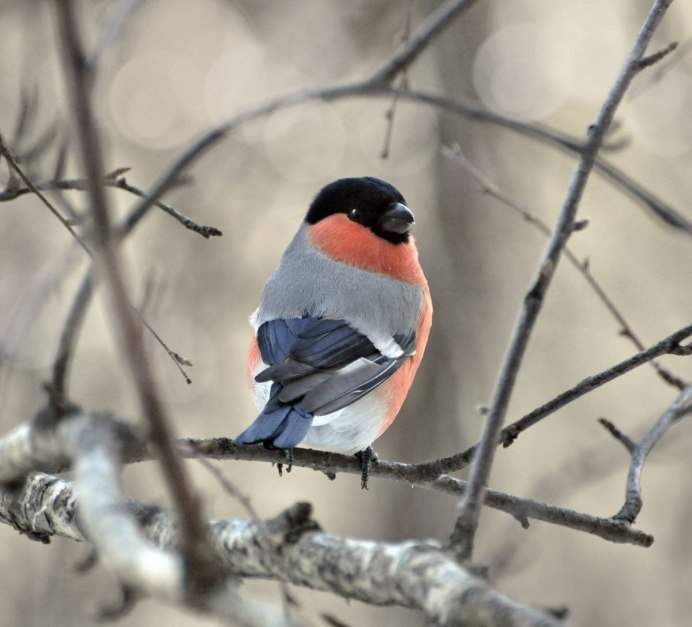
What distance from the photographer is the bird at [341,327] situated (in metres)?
2.26

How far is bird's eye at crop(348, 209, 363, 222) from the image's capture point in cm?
307

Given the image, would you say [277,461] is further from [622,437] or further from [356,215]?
[356,215]

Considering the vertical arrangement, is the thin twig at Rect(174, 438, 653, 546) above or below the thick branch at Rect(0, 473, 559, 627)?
above

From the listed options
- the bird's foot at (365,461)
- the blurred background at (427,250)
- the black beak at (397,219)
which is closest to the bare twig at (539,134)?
the bird's foot at (365,461)

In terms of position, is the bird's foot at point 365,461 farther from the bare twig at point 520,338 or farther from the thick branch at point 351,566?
the bare twig at point 520,338

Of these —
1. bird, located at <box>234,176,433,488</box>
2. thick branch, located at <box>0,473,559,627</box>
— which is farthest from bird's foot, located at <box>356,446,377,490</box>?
thick branch, located at <box>0,473,559,627</box>

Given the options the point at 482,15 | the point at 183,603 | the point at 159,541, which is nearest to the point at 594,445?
the point at 482,15

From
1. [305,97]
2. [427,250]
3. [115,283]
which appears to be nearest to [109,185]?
[305,97]

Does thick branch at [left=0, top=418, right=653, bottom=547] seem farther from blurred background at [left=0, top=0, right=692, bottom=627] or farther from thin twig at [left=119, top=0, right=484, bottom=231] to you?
blurred background at [left=0, top=0, right=692, bottom=627]

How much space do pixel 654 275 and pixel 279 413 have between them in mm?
3510

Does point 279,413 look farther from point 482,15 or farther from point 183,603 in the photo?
point 482,15

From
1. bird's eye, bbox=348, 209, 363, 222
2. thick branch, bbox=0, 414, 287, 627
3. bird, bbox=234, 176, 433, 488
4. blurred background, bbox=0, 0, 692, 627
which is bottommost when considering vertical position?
thick branch, bbox=0, 414, 287, 627

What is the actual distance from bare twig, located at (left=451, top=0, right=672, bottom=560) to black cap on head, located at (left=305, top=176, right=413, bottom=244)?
5.43 feet

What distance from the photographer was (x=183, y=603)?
817mm
